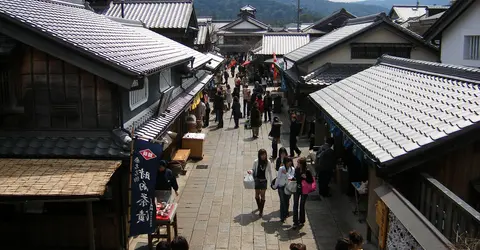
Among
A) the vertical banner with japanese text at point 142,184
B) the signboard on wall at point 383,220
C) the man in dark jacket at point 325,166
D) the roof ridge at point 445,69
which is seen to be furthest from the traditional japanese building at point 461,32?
the vertical banner with japanese text at point 142,184

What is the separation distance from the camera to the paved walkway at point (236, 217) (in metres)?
11.9

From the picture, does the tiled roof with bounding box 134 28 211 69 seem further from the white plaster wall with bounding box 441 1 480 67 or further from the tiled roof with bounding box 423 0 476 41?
the white plaster wall with bounding box 441 1 480 67

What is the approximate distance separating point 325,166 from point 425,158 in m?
6.67

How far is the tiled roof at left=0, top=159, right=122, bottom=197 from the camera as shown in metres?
8.02

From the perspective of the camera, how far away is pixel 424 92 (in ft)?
37.8

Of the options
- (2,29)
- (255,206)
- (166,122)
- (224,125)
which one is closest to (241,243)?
(255,206)

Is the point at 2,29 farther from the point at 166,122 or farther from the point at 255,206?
the point at 255,206

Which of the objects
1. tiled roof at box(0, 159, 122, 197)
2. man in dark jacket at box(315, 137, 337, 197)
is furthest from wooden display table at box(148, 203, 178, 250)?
man in dark jacket at box(315, 137, 337, 197)

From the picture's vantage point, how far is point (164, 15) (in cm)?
3556

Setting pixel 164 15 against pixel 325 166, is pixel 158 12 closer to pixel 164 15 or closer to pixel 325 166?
pixel 164 15

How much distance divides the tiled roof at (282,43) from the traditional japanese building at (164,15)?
35.6ft

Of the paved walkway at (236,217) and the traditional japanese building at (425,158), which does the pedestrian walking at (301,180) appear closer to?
the paved walkway at (236,217)

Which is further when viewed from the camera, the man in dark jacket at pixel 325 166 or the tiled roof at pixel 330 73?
the tiled roof at pixel 330 73

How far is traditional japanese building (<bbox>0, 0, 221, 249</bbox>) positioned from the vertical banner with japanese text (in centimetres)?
36
